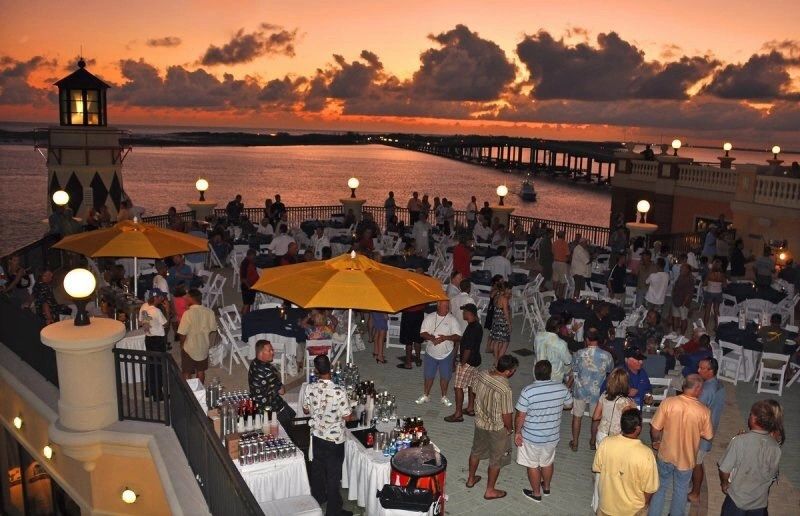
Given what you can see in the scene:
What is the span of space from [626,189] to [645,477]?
84.4 feet

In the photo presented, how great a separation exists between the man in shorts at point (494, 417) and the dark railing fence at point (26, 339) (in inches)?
212

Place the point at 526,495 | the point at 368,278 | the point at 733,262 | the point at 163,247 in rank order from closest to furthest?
the point at 526,495, the point at 368,278, the point at 163,247, the point at 733,262

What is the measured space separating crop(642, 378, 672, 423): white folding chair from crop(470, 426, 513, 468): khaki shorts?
278 cm

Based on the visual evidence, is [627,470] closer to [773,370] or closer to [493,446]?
[493,446]

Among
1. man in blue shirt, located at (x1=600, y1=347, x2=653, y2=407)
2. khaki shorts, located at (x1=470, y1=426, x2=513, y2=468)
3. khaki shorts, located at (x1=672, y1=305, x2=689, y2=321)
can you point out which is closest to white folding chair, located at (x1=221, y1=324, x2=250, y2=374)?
khaki shorts, located at (x1=470, y1=426, x2=513, y2=468)

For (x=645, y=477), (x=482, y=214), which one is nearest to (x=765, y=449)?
(x=645, y=477)

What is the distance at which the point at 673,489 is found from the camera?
7270 millimetres

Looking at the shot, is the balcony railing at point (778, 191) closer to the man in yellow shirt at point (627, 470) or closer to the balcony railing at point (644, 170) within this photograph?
the balcony railing at point (644, 170)

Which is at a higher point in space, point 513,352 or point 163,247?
point 163,247

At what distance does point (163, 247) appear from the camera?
11.0m

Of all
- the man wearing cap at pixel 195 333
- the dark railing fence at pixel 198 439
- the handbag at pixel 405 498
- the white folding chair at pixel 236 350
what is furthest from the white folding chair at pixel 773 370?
the dark railing fence at pixel 198 439

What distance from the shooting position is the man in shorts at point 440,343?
32.2 feet

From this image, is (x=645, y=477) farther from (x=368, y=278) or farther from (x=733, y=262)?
(x=733, y=262)

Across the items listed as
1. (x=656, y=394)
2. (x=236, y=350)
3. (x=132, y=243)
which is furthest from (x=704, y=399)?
(x=132, y=243)
